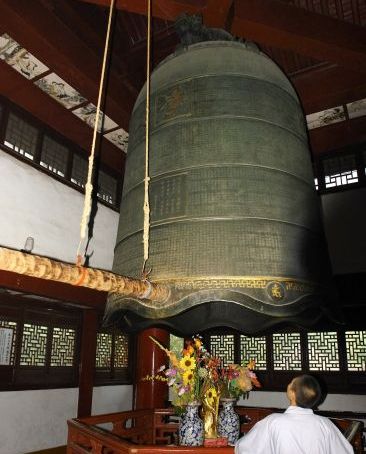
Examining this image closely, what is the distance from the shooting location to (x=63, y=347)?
5.92 metres

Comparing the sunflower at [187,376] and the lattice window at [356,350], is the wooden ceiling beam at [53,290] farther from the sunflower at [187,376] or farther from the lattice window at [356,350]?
the lattice window at [356,350]

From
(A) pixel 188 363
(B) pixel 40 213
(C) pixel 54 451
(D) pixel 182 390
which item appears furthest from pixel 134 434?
(B) pixel 40 213

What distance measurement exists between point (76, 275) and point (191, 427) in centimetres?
256

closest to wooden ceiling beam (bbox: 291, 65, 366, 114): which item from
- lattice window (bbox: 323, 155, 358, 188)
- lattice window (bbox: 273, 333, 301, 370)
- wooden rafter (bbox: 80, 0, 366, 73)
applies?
wooden rafter (bbox: 80, 0, 366, 73)

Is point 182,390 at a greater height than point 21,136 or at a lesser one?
lesser

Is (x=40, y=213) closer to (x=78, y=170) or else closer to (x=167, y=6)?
(x=78, y=170)

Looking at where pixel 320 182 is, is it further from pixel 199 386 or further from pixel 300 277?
pixel 300 277

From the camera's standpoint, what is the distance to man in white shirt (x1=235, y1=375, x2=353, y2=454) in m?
2.05

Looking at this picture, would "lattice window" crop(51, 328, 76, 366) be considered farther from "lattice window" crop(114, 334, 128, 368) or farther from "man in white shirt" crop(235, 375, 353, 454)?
"man in white shirt" crop(235, 375, 353, 454)

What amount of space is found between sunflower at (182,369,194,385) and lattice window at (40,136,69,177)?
10.5 ft

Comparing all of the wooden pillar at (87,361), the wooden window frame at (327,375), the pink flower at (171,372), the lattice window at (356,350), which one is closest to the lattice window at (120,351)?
the wooden pillar at (87,361)

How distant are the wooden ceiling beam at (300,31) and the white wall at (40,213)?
298cm

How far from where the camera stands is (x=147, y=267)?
1.57 metres

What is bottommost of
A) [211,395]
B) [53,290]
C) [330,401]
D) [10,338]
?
[330,401]
